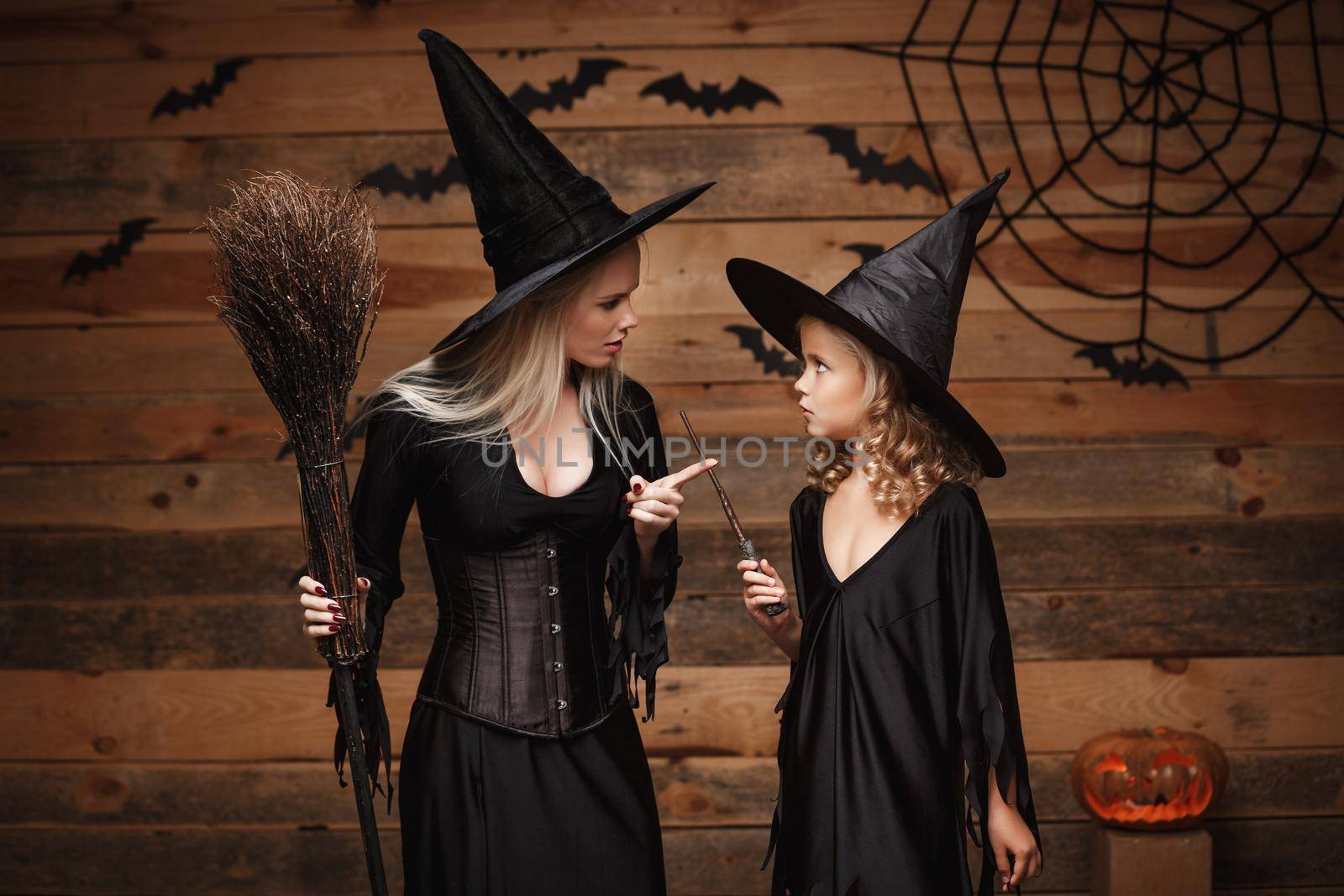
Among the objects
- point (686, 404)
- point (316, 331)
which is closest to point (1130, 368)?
point (686, 404)

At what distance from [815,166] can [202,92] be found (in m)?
1.53

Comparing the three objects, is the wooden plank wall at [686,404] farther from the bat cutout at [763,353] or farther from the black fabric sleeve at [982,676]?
the black fabric sleeve at [982,676]

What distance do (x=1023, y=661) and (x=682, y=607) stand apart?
2.88ft

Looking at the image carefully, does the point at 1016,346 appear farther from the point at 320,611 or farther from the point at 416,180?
the point at 320,611

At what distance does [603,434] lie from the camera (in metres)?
1.81

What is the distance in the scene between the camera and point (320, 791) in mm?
2838

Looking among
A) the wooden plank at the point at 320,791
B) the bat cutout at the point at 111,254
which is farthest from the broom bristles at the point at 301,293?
the wooden plank at the point at 320,791

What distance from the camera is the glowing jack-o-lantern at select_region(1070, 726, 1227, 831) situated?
2.45 meters

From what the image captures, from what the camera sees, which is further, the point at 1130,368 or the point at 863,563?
the point at 1130,368

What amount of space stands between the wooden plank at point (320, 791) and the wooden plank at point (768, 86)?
5.27 ft

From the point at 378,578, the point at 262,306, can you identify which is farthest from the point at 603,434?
the point at 262,306

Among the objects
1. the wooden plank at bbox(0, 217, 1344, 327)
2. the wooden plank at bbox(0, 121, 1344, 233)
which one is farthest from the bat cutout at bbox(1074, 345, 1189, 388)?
the wooden plank at bbox(0, 121, 1344, 233)

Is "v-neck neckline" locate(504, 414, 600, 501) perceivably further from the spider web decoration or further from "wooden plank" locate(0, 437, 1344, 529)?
the spider web decoration

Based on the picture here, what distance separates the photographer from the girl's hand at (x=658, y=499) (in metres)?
1.67
